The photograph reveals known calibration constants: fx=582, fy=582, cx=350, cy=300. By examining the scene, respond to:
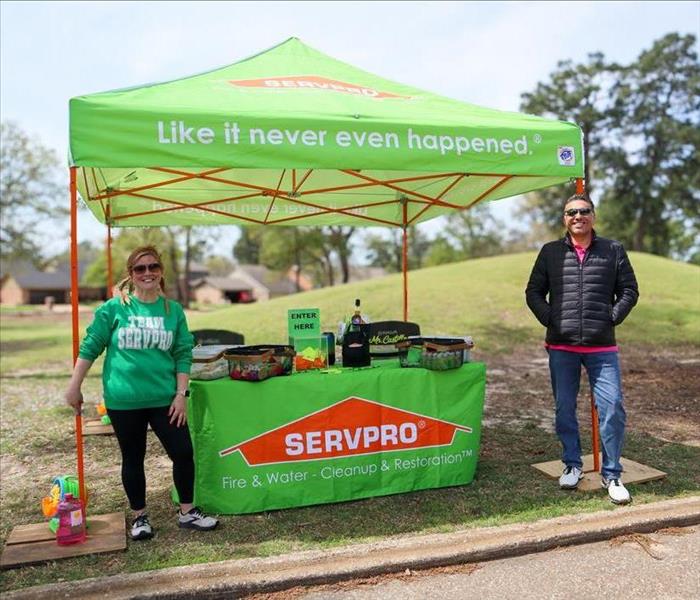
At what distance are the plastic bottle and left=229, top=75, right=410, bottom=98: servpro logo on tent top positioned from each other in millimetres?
3053

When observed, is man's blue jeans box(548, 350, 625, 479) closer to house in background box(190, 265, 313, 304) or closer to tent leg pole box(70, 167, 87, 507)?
tent leg pole box(70, 167, 87, 507)

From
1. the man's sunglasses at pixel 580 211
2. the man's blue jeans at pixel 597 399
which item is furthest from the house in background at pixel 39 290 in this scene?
the man's sunglasses at pixel 580 211

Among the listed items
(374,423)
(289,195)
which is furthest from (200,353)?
(289,195)

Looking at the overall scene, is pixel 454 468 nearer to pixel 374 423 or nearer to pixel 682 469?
pixel 374 423

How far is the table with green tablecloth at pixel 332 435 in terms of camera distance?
12.6ft

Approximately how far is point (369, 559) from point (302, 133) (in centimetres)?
255

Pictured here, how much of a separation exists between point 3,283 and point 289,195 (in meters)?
78.2

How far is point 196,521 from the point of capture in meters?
3.66

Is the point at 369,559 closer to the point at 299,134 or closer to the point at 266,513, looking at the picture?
the point at 266,513

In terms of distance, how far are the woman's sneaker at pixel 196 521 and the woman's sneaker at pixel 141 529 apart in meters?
0.20

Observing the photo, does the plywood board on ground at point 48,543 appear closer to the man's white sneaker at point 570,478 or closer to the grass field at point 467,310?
the man's white sneaker at point 570,478

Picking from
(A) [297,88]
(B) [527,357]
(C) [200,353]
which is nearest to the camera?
(C) [200,353]

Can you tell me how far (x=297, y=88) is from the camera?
433 centimetres

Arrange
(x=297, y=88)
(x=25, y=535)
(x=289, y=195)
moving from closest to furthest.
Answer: (x=25, y=535) → (x=297, y=88) → (x=289, y=195)
